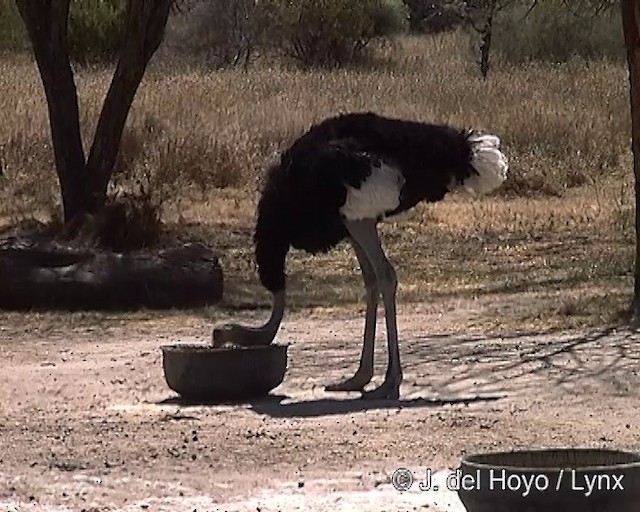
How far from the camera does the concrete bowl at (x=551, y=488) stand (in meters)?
4.30

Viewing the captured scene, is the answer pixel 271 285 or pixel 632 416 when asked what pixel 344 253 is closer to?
pixel 271 285

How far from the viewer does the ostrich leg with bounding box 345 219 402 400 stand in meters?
7.88

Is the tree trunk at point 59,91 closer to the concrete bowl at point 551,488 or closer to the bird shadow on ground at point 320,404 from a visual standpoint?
the bird shadow on ground at point 320,404

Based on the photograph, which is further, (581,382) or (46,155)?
(46,155)

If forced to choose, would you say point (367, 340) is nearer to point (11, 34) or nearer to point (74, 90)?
point (74, 90)

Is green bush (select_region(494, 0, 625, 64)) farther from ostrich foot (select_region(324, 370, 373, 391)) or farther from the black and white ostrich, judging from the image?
ostrich foot (select_region(324, 370, 373, 391))

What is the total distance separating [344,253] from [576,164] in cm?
560

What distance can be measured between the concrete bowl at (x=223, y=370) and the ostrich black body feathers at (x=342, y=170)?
1.88ft

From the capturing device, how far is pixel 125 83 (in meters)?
14.1

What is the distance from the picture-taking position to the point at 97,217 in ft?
42.9

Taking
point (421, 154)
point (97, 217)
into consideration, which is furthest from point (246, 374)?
point (97, 217)

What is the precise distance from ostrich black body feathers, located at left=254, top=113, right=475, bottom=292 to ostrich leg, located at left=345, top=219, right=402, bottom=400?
0.09 m

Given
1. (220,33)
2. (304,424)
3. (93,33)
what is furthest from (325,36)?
(304,424)

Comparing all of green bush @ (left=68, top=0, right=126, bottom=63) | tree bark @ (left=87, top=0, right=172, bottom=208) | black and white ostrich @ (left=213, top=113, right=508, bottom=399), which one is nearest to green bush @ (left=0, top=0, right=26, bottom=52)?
green bush @ (left=68, top=0, right=126, bottom=63)
